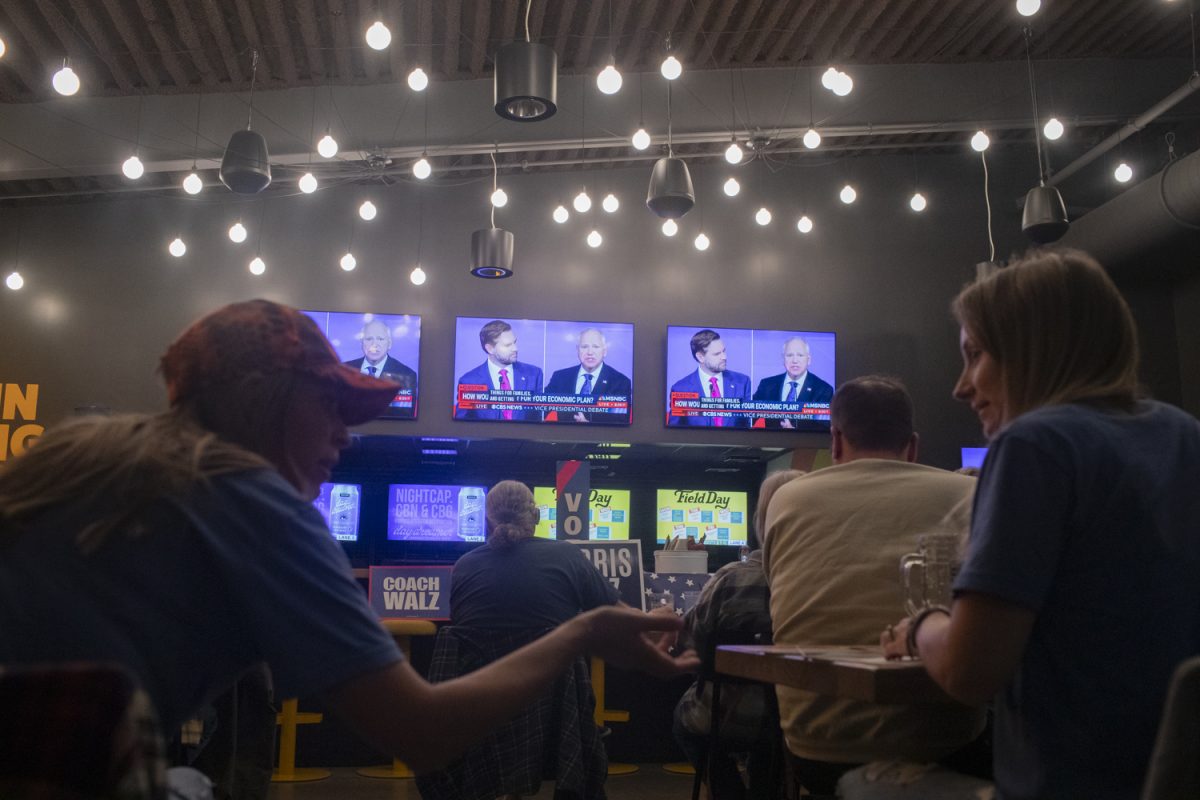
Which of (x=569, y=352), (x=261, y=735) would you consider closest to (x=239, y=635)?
(x=261, y=735)

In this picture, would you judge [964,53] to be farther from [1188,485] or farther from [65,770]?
[65,770]

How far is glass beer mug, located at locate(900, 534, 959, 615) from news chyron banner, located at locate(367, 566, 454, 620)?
381cm

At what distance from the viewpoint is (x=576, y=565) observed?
14.0ft

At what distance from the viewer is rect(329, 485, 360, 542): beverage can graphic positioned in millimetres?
9867

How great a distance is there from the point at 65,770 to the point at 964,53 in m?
9.11

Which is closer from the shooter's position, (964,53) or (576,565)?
(576,565)

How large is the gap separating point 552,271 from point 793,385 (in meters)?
2.50

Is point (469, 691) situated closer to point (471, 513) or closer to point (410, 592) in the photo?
point (410, 592)

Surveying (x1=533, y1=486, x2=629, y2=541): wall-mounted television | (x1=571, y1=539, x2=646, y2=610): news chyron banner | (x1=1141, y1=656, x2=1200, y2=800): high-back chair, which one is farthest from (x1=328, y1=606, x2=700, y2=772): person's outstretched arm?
(x1=533, y1=486, x2=629, y2=541): wall-mounted television

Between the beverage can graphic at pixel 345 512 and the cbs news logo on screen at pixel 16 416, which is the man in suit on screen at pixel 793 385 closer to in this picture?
the beverage can graphic at pixel 345 512

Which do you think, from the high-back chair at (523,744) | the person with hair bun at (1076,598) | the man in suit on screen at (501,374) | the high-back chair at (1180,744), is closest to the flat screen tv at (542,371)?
the man in suit on screen at (501,374)

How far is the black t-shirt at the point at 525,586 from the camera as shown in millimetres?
4102

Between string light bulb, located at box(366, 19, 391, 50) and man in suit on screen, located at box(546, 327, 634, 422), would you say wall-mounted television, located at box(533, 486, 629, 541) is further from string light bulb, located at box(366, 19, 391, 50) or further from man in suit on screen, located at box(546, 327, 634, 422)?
string light bulb, located at box(366, 19, 391, 50)

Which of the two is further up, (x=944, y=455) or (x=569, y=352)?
(x=569, y=352)
